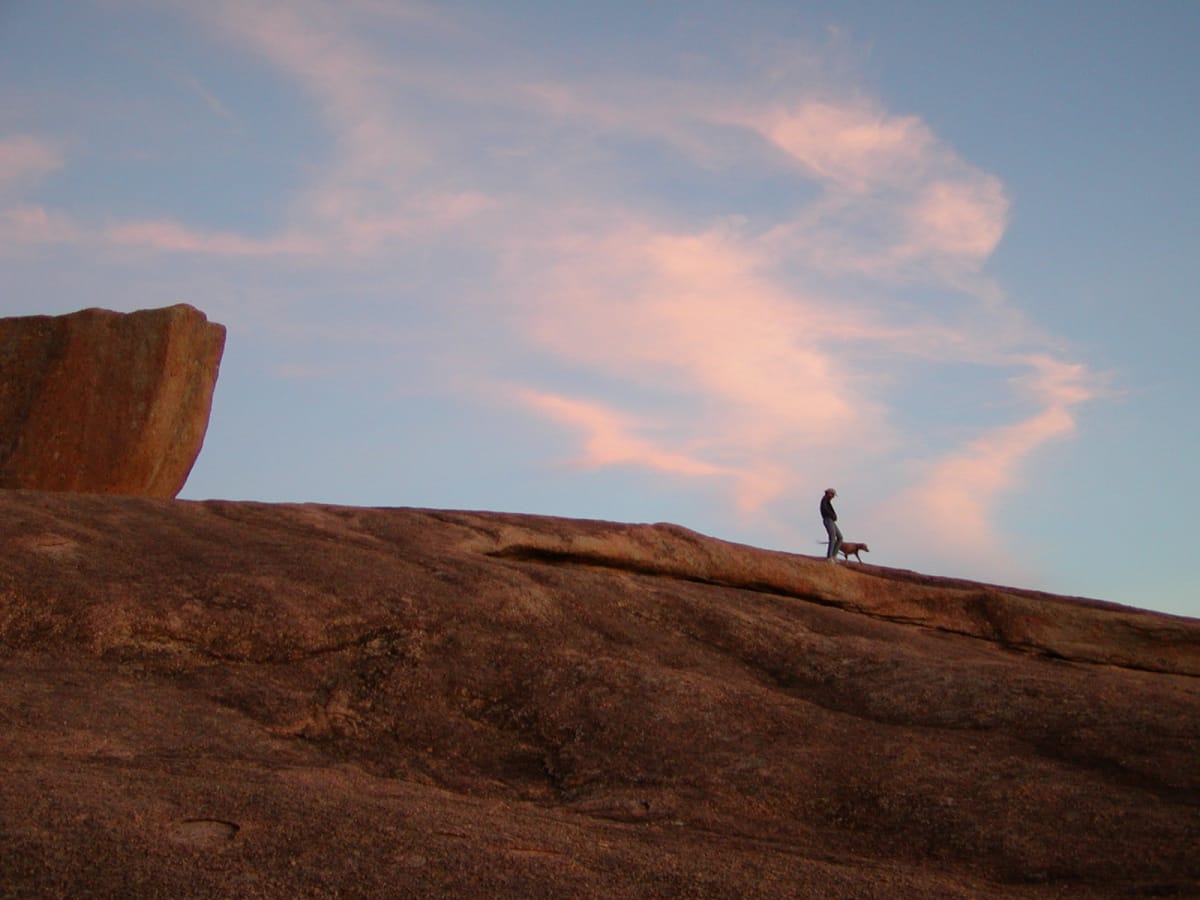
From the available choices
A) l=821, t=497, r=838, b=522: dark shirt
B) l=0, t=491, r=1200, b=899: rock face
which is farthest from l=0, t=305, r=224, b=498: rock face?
l=821, t=497, r=838, b=522: dark shirt

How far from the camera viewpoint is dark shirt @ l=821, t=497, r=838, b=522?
2080cm

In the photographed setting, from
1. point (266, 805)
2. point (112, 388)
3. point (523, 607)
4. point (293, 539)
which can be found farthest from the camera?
point (112, 388)

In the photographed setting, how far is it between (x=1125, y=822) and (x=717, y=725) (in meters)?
3.60

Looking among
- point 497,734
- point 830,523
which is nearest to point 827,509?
point 830,523

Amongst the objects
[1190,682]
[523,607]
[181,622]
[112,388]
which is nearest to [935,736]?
[523,607]

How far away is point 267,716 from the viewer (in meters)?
10.8

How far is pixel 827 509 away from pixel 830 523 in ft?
0.92

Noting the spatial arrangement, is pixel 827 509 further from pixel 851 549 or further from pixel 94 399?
pixel 94 399

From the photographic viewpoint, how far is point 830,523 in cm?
2070

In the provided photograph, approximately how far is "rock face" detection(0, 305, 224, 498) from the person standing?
10.9 metres

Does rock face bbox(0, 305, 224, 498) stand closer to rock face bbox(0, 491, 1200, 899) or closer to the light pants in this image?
rock face bbox(0, 491, 1200, 899)

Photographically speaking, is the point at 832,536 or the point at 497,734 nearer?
the point at 497,734

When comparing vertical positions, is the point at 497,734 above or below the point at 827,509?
below

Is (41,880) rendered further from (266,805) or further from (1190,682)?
(1190,682)
